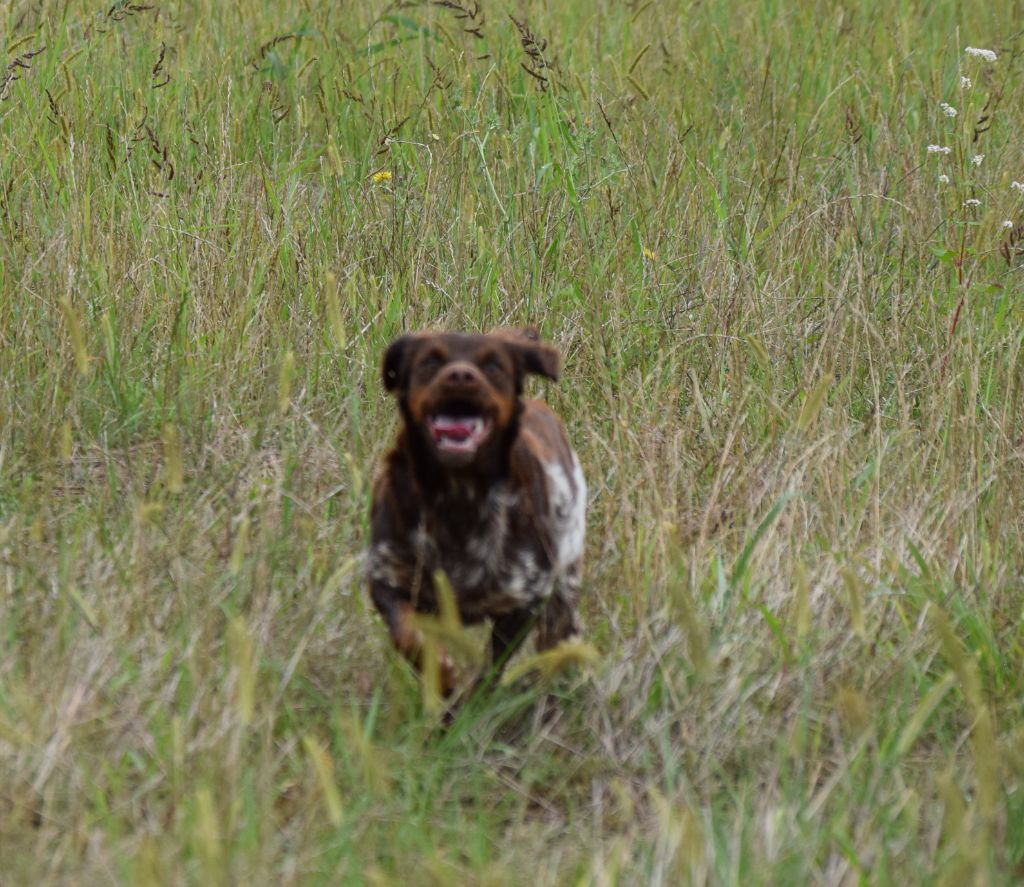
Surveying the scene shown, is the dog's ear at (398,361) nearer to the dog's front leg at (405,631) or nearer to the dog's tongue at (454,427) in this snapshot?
the dog's tongue at (454,427)

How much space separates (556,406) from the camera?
501cm

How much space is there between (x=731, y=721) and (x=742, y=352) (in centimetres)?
207

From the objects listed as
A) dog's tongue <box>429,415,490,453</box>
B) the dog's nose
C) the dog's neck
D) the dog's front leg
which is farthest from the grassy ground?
the dog's nose

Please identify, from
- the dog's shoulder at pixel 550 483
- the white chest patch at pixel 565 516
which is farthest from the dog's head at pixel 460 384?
the white chest patch at pixel 565 516

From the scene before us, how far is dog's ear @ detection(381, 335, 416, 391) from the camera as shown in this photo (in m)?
3.73

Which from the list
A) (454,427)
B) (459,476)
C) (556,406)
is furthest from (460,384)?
(556,406)

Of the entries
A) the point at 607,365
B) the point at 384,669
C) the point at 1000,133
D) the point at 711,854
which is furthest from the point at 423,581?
the point at 1000,133

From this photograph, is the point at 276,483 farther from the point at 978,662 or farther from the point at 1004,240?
the point at 1004,240

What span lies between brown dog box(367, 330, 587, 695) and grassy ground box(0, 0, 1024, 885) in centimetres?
18

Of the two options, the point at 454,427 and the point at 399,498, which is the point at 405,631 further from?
the point at 454,427

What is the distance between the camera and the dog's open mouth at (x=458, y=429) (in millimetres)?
3559

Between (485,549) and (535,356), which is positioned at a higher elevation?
(535,356)

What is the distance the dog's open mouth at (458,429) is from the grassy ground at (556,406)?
349mm

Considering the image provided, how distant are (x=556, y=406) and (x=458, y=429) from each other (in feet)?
4.65
